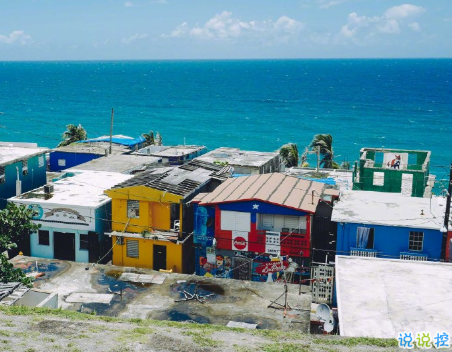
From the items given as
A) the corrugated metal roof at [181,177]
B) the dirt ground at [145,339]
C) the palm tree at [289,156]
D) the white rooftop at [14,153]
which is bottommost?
the palm tree at [289,156]

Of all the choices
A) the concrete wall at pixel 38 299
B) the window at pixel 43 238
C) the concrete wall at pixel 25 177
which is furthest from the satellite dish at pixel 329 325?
the concrete wall at pixel 25 177

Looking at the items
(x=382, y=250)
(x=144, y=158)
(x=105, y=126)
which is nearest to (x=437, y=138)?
(x=105, y=126)

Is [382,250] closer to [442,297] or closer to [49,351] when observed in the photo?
[442,297]

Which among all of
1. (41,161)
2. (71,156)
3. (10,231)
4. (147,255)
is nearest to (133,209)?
(147,255)

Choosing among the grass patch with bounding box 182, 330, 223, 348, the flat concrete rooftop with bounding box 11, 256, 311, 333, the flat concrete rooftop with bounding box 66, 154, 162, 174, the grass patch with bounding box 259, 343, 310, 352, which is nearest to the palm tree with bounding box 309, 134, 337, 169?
the flat concrete rooftop with bounding box 66, 154, 162, 174

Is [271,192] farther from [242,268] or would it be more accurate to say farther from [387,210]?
[387,210]

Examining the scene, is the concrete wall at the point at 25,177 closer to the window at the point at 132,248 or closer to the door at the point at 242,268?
the window at the point at 132,248
